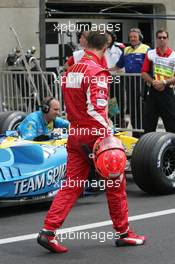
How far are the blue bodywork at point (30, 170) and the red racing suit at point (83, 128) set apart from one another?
1399 millimetres

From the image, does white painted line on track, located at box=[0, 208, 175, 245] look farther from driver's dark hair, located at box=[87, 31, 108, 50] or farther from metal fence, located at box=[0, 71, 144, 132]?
metal fence, located at box=[0, 71, 144, 132]

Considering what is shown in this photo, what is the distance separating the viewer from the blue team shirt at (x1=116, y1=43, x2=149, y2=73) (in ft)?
38.4

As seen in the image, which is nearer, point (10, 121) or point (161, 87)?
point (161, 87)

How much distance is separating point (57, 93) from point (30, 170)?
4.92 metres

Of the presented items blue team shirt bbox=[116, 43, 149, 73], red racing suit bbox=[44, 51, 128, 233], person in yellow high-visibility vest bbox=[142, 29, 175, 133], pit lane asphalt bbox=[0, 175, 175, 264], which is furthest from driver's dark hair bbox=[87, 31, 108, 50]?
blue team shirt bbox=[116, 43, 149, 73]

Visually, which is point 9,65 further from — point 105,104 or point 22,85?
point 105,104

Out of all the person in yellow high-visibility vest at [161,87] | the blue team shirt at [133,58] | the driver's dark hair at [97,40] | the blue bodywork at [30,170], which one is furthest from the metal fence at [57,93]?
the driver's dark hair at [97,40]

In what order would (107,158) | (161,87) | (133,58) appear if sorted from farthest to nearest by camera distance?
(133,58) < (161,87) < (107,158)

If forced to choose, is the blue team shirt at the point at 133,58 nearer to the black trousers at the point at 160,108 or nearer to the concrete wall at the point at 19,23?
the black trousers at the point at 160,108

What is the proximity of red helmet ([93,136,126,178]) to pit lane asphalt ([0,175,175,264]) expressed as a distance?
67cm

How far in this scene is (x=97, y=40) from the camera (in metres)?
6.29

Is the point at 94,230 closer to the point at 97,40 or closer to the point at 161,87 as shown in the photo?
the point at 97,40

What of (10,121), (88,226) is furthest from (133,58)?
(88,226)

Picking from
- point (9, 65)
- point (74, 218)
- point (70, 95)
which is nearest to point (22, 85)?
point (9, 65)
